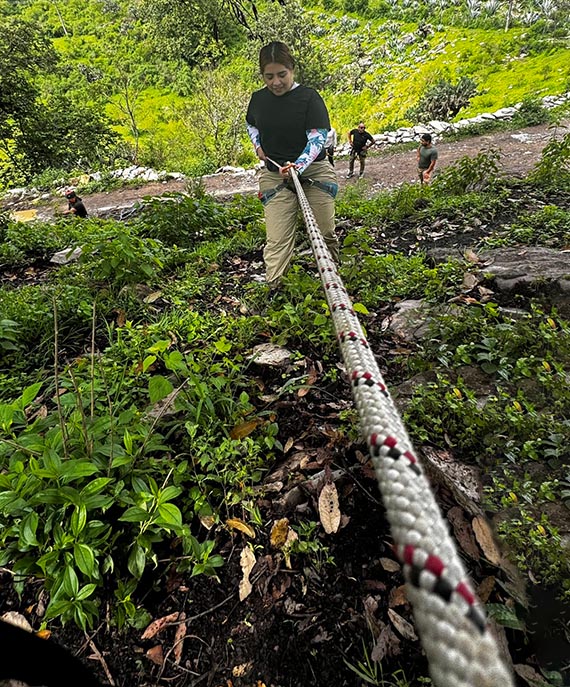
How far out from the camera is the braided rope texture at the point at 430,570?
487 mm

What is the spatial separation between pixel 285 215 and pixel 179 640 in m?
3.07

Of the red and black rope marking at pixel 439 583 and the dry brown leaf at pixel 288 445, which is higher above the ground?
the red and black rope marking at pixel 439 583

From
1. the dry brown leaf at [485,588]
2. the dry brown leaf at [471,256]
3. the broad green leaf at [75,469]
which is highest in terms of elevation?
the broad green leaf at [75,469]

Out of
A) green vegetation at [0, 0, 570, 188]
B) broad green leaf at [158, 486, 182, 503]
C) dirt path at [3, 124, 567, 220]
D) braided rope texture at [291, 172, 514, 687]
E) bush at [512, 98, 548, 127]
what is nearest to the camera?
braided rope texture at [291, 172, 514, 687]

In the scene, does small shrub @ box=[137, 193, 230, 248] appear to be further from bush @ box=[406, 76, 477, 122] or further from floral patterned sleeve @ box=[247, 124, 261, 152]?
bush @ box=[406, 76, 477, 122]

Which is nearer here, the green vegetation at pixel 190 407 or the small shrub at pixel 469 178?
the green vegetation at pixel 190 407

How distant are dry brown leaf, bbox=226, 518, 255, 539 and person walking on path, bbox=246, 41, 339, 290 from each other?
7.48 ft

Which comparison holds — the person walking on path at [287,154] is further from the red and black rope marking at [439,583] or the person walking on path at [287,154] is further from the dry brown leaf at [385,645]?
the red and black rope marking at [439,583]

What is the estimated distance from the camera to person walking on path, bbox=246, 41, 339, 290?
10.4 ft

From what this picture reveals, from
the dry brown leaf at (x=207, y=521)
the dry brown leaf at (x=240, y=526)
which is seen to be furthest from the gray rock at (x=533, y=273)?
the dry brown leaf at (x=207, y=521)

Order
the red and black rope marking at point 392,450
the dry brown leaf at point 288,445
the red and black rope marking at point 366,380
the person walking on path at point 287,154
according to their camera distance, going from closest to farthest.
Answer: the red and black rope marking at point 392,450 → the red and black rope marking at point 366,380 → the dry brown leaf at point 288,445 → the person walking on path at point 287,154

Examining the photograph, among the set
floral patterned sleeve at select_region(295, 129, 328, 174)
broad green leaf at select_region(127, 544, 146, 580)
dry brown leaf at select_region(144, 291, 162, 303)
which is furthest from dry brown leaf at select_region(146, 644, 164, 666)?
floral patterned sleeve at select_region(295, 129, 328, 174)

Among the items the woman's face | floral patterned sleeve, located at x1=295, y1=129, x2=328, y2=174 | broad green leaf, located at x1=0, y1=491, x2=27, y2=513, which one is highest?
the woman's face

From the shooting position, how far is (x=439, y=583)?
537mm
